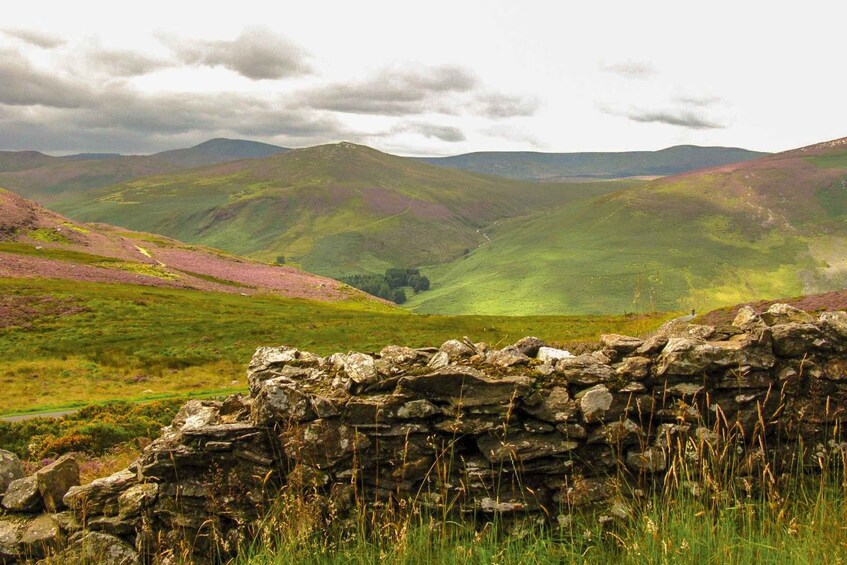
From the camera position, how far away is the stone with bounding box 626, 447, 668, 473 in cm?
892

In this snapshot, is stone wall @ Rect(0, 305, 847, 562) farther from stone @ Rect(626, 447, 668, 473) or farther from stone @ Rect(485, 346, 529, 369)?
stone @ Rect(485, 346, 529, 369)

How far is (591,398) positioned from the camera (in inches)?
376

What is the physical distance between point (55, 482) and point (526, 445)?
29.7 feet

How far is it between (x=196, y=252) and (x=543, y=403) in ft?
459

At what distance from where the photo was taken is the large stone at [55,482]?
32.9ft

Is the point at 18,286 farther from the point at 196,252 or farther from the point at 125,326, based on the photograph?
the point at 196,252

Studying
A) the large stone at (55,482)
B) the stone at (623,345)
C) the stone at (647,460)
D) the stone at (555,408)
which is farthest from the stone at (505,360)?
the large stone at (55,482)

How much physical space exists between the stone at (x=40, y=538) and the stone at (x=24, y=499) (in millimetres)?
529

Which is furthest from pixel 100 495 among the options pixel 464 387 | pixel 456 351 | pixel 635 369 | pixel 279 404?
pixel 635 369

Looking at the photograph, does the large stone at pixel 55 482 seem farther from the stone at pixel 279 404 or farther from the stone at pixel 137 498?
the stone at pixel 279 404

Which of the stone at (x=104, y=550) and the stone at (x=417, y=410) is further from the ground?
the stone at (x=417, y=410)

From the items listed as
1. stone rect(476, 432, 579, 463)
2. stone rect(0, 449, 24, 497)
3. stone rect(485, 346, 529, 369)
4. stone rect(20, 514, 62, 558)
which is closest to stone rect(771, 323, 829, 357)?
stone rect(476, 432, 579, 463)

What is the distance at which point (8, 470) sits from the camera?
37.3ft

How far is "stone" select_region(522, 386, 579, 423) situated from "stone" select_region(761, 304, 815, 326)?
183 inches
